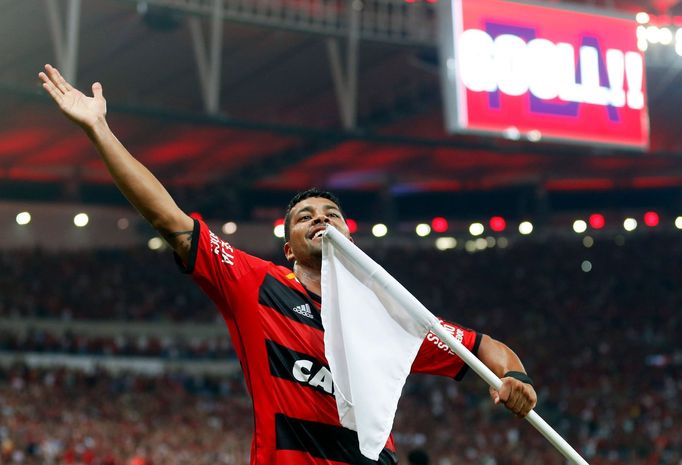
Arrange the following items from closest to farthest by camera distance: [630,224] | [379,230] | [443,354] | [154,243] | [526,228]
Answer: [443,354], [154,243], [379,230], [526,228], [630,224]

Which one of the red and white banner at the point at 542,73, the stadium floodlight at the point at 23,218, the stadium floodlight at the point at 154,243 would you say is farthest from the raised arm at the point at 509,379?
the stadium floodlight at the point at 154,243

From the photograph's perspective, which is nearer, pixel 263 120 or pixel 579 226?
pixel 263 120

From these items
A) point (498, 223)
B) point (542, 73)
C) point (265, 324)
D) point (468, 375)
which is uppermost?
point (498, 223)

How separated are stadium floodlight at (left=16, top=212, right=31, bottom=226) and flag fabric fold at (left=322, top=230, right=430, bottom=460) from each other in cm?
2914

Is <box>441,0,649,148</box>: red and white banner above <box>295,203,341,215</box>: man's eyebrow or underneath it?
above

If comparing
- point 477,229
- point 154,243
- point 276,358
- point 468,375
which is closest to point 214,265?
point 276,358

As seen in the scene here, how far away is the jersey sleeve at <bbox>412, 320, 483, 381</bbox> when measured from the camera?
3818 millimetres

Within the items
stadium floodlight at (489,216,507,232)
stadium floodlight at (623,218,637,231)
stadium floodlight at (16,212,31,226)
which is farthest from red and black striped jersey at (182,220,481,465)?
stadium floodlight at (623,218,637,231)

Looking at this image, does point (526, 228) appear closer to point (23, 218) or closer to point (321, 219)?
point (23, 218)

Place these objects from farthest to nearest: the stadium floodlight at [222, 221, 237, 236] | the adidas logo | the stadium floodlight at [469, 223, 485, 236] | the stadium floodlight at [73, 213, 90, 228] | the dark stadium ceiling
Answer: the stadium floodlight at [469, 223, 485, 236]
the stadium floodlight at [222, 221, 237, 236]
the stadium floodlight at [73, 213, 90, 228]
the dark stadium ceiling
the adidas logo

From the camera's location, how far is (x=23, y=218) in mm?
31297

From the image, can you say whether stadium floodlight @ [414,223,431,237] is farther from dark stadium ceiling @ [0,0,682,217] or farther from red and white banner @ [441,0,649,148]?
red and white banner @ [441,0,649,148]

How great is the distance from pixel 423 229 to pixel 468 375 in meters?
13.4

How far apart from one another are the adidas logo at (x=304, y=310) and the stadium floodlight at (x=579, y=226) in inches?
1320
